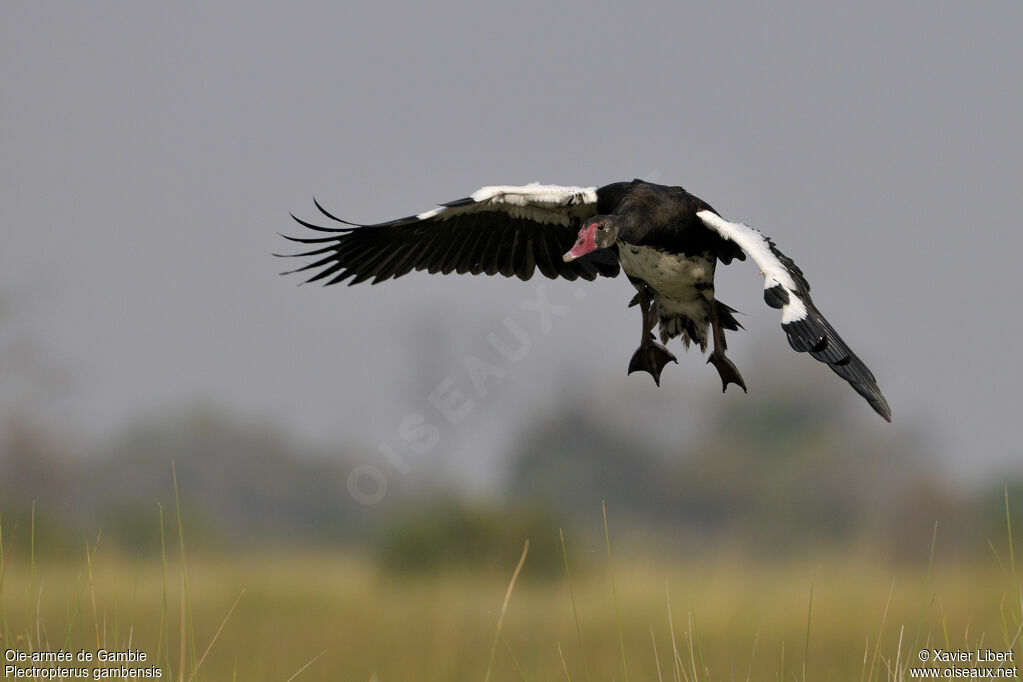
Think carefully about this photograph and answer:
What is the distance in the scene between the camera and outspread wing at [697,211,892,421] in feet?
14.3

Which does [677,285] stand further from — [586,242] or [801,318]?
[801,318]

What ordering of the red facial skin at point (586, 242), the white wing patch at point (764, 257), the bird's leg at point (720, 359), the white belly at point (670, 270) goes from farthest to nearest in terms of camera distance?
1. the bird's leg at point (720, 359)
2. the white belly at point (670, 270)
3. the red facial skin at point (586, 242)
4. the white wing patch at point (764, 257)

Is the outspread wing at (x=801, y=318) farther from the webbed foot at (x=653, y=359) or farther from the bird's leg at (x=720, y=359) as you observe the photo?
the webbed foot at (x=653, y=359)

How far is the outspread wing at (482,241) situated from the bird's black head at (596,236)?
686mm

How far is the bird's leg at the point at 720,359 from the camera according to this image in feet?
19.6

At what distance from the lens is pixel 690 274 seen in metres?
5.77

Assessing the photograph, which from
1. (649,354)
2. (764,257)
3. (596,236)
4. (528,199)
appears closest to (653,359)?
(649,354)

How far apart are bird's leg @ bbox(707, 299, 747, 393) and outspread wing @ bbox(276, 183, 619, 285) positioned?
851 mm

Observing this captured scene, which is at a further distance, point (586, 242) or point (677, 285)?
point (677, 285)

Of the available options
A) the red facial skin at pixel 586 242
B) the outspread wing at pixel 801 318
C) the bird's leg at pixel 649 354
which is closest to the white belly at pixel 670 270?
the bird's leg at pixel 649 354

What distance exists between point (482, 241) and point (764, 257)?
7.91 feet

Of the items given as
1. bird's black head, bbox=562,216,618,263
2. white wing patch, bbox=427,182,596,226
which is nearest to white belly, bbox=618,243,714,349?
bird's black head, bbox=562,216,618,263

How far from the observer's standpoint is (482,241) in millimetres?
6812

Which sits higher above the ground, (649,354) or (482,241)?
(482,241)
